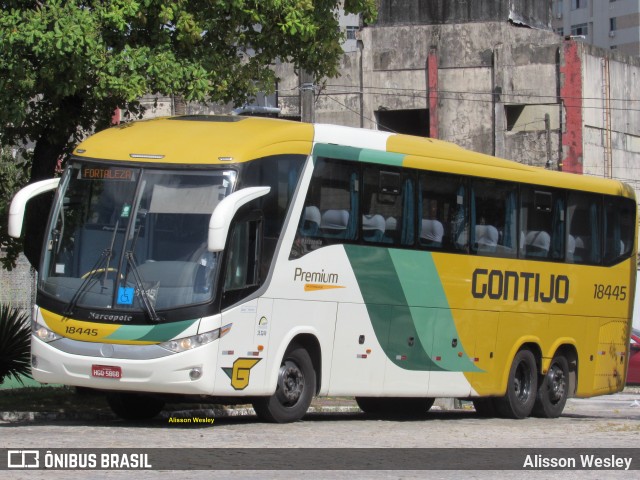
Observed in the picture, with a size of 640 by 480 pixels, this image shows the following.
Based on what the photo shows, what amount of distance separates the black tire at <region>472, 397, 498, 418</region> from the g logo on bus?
620cm

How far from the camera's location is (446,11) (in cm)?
5484

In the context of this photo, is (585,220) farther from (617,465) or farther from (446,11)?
(446,11)

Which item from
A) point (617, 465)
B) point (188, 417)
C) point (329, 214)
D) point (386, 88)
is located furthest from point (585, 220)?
point (386, 88)

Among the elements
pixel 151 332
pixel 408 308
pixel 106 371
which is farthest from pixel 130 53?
pixel 408 308

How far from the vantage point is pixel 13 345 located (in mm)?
18141

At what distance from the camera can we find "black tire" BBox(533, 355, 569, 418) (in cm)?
2025

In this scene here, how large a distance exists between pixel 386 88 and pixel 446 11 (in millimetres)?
4555

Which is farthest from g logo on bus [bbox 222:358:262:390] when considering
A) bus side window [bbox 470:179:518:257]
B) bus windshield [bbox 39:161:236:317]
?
bus side window [bbox 470:179:518:257]

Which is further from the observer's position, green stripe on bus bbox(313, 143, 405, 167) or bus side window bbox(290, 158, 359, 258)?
green stripe on bus bbox(313, 143, 405, 167)

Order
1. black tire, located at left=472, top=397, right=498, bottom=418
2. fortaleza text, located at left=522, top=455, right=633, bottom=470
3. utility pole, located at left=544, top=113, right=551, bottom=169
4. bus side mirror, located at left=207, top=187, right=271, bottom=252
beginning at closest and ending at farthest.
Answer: fortaleza text, located at left=522, top=455, right=633, bottom=470 < bus side mirror, located at left=207, top=187, right=271, bottom=252 < black tire, located at left=472, top=397, right=498, bottom=418 < utility pole, located at left=544, top=113, right=551, bottom=169

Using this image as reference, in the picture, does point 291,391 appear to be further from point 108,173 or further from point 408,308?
point 108,173

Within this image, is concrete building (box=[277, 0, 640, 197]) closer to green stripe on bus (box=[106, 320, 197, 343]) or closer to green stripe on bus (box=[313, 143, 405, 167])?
green stripe on bus (box=[313, 143, 405, 167])

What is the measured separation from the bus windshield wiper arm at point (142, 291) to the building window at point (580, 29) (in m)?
85.2

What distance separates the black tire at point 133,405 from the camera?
15.9 metres
